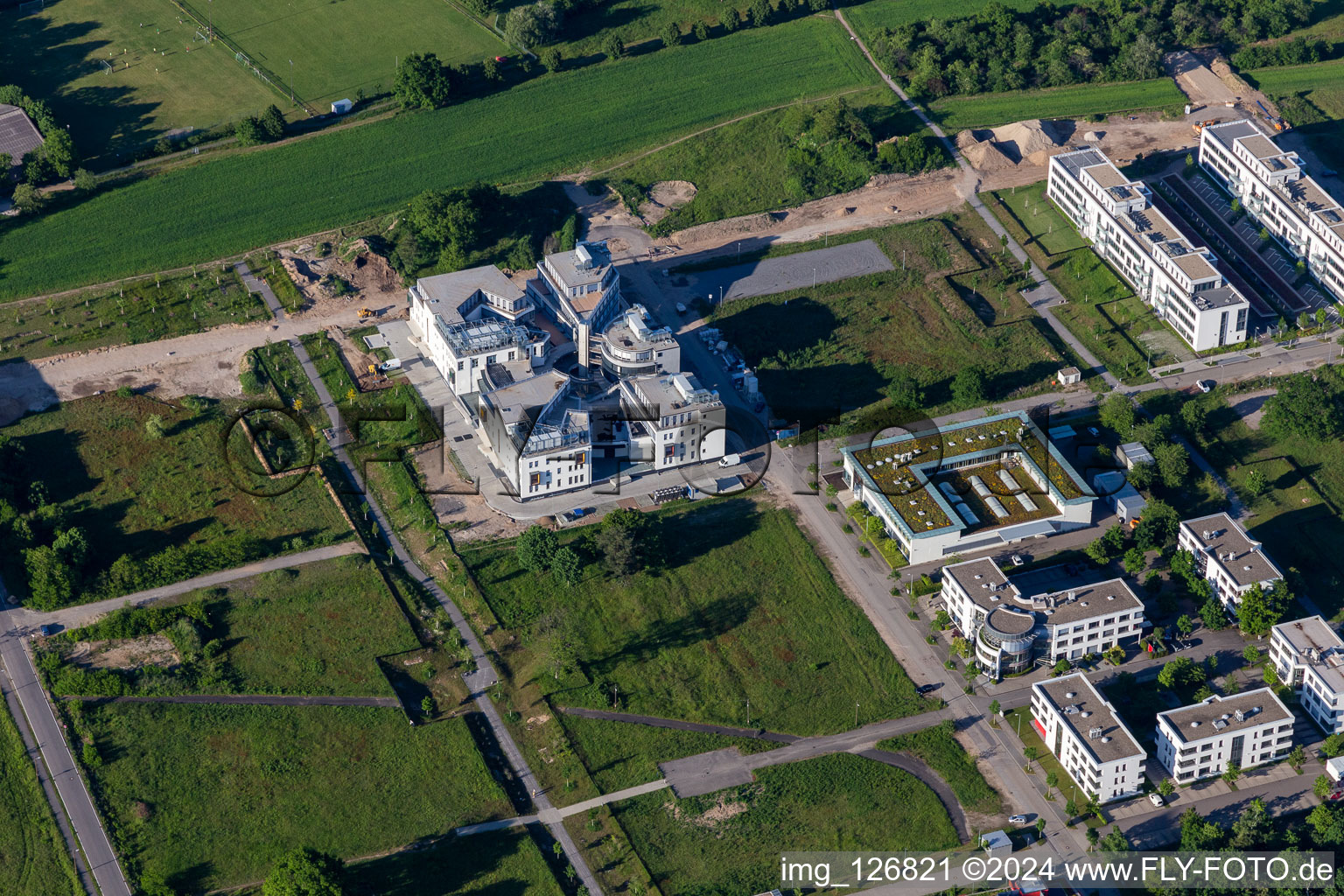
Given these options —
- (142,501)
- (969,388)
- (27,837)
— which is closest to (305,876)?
(27,837)

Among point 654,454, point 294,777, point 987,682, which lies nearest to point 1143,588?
point 987,682

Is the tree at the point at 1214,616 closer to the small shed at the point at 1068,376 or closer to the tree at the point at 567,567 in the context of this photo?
the small shed at the point at 1068,376

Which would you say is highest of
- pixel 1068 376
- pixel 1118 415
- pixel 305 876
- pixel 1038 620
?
pixel 305 876

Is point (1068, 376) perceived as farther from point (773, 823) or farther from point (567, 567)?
point (773, 823)

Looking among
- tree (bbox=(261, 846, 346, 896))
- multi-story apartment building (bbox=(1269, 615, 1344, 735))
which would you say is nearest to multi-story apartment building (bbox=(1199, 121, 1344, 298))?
multi-story apartment building (bbox=(1269, 615, 1344, 735))

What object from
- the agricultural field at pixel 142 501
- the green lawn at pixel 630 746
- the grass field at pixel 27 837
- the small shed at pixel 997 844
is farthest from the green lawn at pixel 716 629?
the grass field at pixel 27 837

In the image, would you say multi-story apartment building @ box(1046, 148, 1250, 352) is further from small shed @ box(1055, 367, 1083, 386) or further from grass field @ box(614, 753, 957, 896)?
grass field @ box(614, 753, 957, 896)

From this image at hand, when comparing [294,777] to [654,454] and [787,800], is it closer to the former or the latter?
[787,800]

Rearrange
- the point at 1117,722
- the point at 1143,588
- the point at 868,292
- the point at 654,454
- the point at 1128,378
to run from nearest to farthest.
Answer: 1. the point at 1117,722
2. the point at 1143,588
3. the point at 654,454
4. the point at 1128,378
5. the point at 868,292
